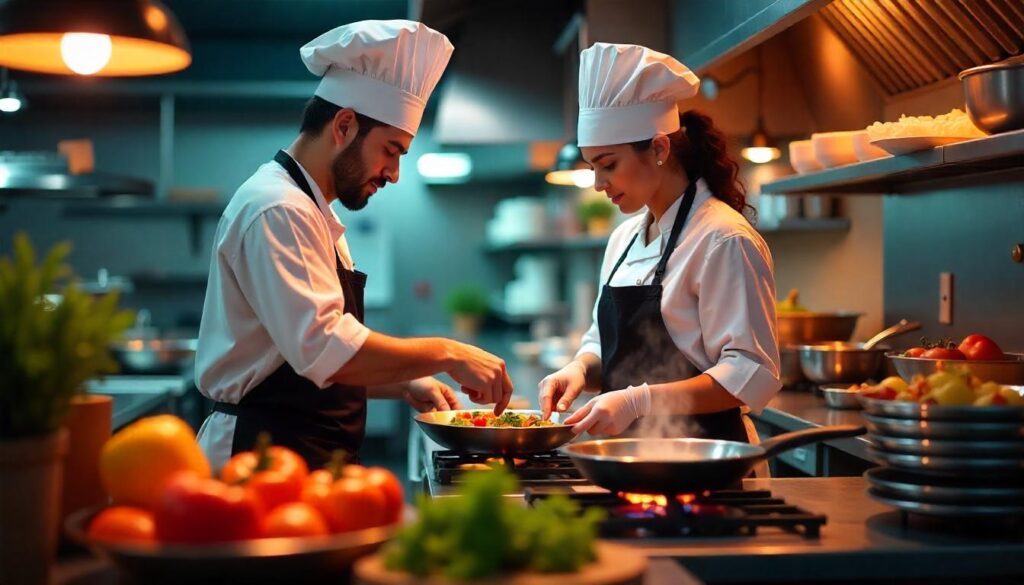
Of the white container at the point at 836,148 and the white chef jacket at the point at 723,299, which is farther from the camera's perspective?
the white container at the point at 836,148

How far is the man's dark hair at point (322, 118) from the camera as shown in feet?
7.99

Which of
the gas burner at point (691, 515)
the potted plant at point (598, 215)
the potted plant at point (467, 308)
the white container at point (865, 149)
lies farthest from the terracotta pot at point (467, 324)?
the gas burner at point (691, 515)

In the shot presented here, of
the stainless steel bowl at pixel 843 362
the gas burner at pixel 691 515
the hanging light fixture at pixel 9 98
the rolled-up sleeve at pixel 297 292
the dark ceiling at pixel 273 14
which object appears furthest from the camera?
the dark ceiling at pixel 273 14

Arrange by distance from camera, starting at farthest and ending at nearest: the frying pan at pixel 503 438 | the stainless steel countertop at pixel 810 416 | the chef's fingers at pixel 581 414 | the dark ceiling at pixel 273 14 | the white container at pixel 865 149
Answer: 1. the dark ceiling at pixel 273 14
2. the white container at pixel 865 149
3. the stainless steel countertop at pixel 810 416
4. the chef's fingers at pixel 581 414
5. the frying pan at pixel 503 438

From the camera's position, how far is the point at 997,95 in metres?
2.27

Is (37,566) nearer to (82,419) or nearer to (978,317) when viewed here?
(82,419)

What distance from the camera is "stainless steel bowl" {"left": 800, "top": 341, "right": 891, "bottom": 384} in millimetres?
3537

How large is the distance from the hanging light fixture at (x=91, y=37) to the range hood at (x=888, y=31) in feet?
4.59

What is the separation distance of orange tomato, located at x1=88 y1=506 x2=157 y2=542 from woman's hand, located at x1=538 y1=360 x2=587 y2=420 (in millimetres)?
1289

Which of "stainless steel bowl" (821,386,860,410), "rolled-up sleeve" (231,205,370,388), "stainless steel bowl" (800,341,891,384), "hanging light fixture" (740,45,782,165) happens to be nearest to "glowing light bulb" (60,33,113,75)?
"rolled-up sleeve" (231,205,370,388)

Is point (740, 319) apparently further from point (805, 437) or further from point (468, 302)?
point (468, 302)

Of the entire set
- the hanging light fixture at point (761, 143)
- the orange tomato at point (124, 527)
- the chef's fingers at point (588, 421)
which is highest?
the hanging light fixture at point (761, 143)

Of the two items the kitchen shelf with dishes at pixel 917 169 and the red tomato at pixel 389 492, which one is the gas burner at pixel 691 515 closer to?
the red tomato at pixel 389 492

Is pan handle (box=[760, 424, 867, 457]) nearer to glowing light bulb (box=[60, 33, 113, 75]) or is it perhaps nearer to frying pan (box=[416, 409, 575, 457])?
frying pan (box=[416, 409, 575, 457])
